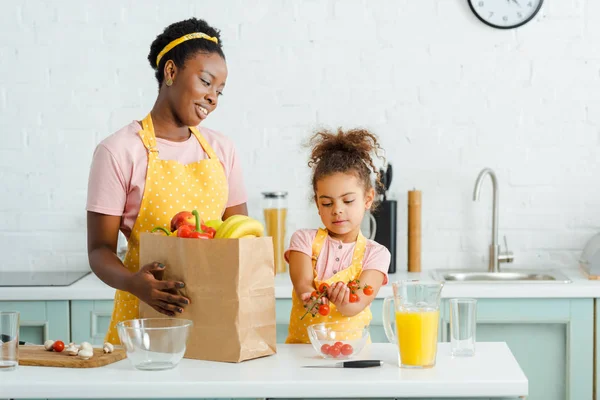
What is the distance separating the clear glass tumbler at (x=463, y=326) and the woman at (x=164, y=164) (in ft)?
2.10

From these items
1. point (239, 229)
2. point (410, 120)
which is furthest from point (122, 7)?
point (239, 229)

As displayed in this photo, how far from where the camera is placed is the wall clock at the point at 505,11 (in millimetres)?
3213

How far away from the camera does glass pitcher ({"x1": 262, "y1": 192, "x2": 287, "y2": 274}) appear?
123 inches

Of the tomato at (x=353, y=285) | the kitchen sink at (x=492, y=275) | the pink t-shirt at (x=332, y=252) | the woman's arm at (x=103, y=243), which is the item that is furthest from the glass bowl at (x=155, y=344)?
the kitchen sink at (x=492, y=275)

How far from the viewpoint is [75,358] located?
1587mm

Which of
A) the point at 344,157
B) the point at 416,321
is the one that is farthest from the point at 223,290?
the point at 344,157

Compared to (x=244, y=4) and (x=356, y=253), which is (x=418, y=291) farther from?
(x=244, y=4)

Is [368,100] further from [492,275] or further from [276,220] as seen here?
[492,275]

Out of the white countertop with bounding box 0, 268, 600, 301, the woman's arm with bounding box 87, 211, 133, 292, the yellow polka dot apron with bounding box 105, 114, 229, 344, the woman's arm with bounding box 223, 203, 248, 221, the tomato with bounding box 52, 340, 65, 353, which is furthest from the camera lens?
the white countertop with bounding box 0, 268, 600, 301

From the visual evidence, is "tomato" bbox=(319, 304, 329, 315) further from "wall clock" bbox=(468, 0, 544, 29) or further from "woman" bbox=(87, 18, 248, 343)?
"wall clock" bbox=(468, 0, 544, 29)

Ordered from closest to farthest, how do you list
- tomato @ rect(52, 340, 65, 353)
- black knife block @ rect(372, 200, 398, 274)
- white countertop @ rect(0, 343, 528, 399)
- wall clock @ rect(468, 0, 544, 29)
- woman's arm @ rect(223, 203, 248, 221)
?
white countertop @ rect(0, 343, 528, 399) < tomato @ rect(52, 340, 65, 353) < woman's arm @ rect(223, 203, 248, 221) < black knife block @ rect(372, 200, 398, 274) < wall clock @ rect(468, 0, 544, 29)

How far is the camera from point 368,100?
3252mm

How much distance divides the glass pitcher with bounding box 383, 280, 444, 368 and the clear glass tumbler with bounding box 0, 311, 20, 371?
2.31 ft

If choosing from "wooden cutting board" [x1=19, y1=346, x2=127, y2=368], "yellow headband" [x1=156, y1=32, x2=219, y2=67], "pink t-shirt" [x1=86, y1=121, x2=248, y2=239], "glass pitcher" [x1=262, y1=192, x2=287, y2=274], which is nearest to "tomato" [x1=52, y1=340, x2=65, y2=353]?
"wooden cutting board" [x1=19, y1=346, x2=127, y2=368]
